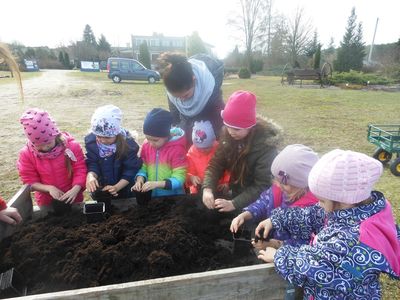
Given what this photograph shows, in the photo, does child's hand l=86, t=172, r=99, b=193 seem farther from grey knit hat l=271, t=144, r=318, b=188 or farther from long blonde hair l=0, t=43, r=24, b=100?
grey knit hat l=271, t=144, r=318, b=188

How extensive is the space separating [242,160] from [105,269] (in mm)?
1223

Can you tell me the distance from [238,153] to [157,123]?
0.73 m

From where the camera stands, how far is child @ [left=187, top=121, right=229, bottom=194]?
2781mm

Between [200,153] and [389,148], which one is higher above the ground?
[200,153]

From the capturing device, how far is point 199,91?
2.75 meters

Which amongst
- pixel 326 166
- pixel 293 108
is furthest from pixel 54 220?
pixel 293 108

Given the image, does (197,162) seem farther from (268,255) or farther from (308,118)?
(308,118)

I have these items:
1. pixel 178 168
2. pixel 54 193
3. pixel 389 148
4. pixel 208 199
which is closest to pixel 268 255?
pixel 208 199

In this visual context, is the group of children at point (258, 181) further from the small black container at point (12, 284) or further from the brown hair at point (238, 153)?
the small black container at point (12, 284)

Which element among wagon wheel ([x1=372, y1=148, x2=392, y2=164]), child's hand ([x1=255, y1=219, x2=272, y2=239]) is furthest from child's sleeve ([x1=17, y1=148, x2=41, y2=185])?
wagon wheel ([x1=372, y1=148, x2=392, y2=164])

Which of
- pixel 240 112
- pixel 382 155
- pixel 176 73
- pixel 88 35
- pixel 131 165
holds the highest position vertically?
pixel 88 35

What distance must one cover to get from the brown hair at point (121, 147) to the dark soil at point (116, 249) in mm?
673

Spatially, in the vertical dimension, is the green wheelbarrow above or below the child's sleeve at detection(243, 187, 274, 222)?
below

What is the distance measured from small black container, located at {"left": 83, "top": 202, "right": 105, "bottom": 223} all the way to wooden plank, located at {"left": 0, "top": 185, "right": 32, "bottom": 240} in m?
0.54
